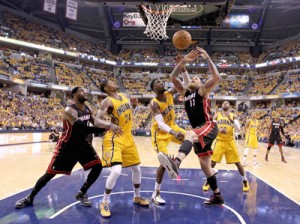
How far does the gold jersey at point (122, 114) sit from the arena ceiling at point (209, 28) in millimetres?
31871

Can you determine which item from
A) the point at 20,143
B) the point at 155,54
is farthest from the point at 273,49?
the point at 20,143

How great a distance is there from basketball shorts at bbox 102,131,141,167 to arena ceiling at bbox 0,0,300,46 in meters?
32.2

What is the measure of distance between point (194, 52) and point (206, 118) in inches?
44.3

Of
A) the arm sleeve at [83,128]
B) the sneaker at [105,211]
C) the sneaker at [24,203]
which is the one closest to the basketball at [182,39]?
the arm sleeve at [83,128]

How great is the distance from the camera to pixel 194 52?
4.64 m

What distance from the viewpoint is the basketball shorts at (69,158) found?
4.81m

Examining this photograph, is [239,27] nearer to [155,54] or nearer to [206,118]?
[155,54]

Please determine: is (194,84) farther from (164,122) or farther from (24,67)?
(24,67)

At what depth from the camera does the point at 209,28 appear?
3847cm

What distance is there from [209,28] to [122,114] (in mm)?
36638

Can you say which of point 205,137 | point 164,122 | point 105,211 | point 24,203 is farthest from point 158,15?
point 24,203

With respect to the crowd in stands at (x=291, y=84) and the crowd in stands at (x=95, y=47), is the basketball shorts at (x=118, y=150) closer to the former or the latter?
the crowd in stands at (x=95, y=47)

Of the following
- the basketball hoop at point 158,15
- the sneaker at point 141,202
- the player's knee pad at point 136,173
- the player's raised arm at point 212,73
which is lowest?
the sneaker at point 141,202

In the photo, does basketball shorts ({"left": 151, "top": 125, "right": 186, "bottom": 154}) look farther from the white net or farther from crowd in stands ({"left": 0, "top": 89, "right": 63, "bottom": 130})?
crowd in stands ({"left": 0, "top": 89, "right": 63, "bottom": 130})
